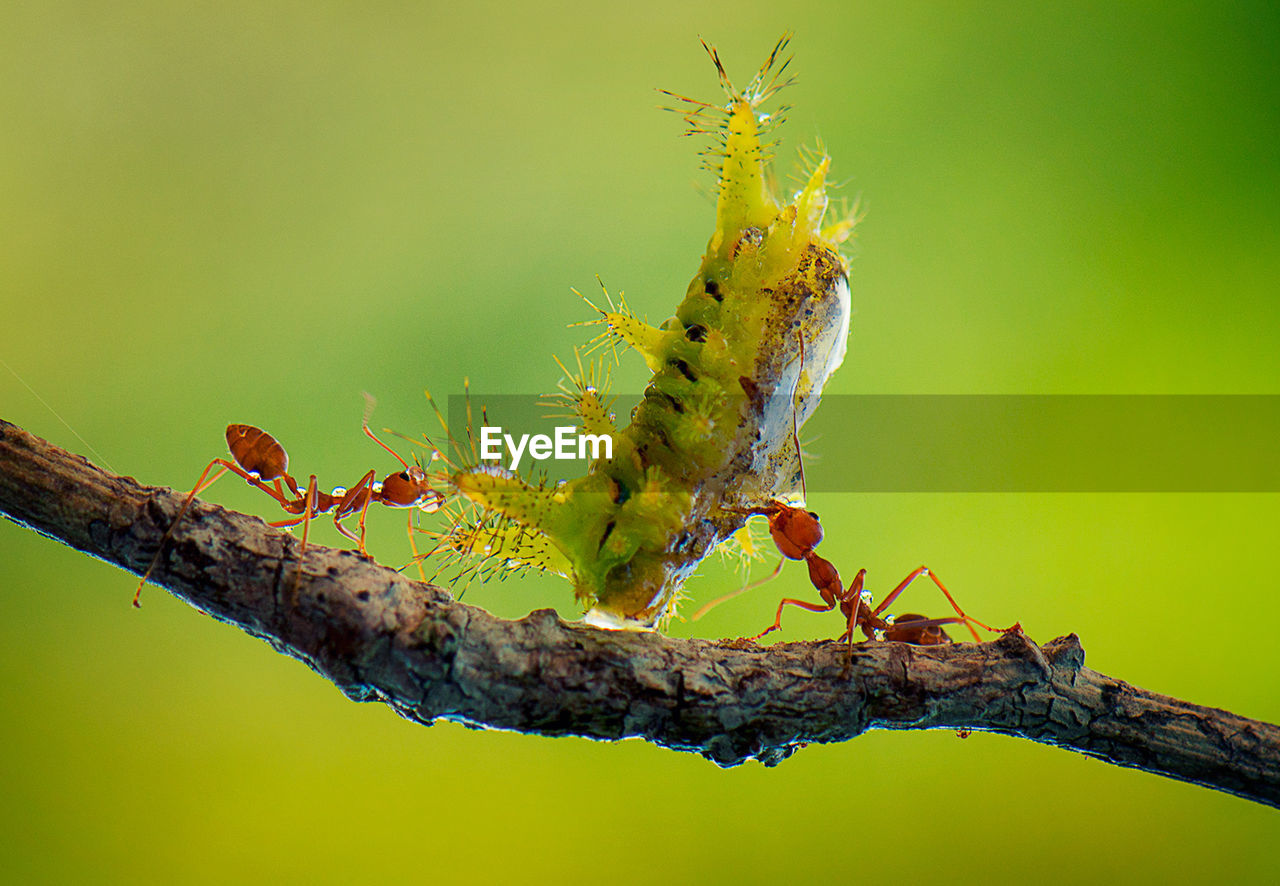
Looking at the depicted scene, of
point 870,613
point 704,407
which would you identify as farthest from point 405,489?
point 870,613

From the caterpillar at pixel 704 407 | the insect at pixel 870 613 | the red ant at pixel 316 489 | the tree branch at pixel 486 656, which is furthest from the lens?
the red ant at pixel 316 489

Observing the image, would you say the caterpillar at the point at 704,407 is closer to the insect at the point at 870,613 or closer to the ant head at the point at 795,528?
the ant head at the point at 795,528

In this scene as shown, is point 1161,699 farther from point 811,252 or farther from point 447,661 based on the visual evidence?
point 447,661

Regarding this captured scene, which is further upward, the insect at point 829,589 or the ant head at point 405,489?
the ant head at point 405,489

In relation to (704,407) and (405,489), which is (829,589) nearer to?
(704,407)

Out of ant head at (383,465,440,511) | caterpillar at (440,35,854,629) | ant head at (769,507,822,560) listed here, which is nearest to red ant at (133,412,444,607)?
ant head at (383,465,440,511)

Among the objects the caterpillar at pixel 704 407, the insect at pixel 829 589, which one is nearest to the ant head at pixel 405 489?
the caterpillar at pixel 704 407
